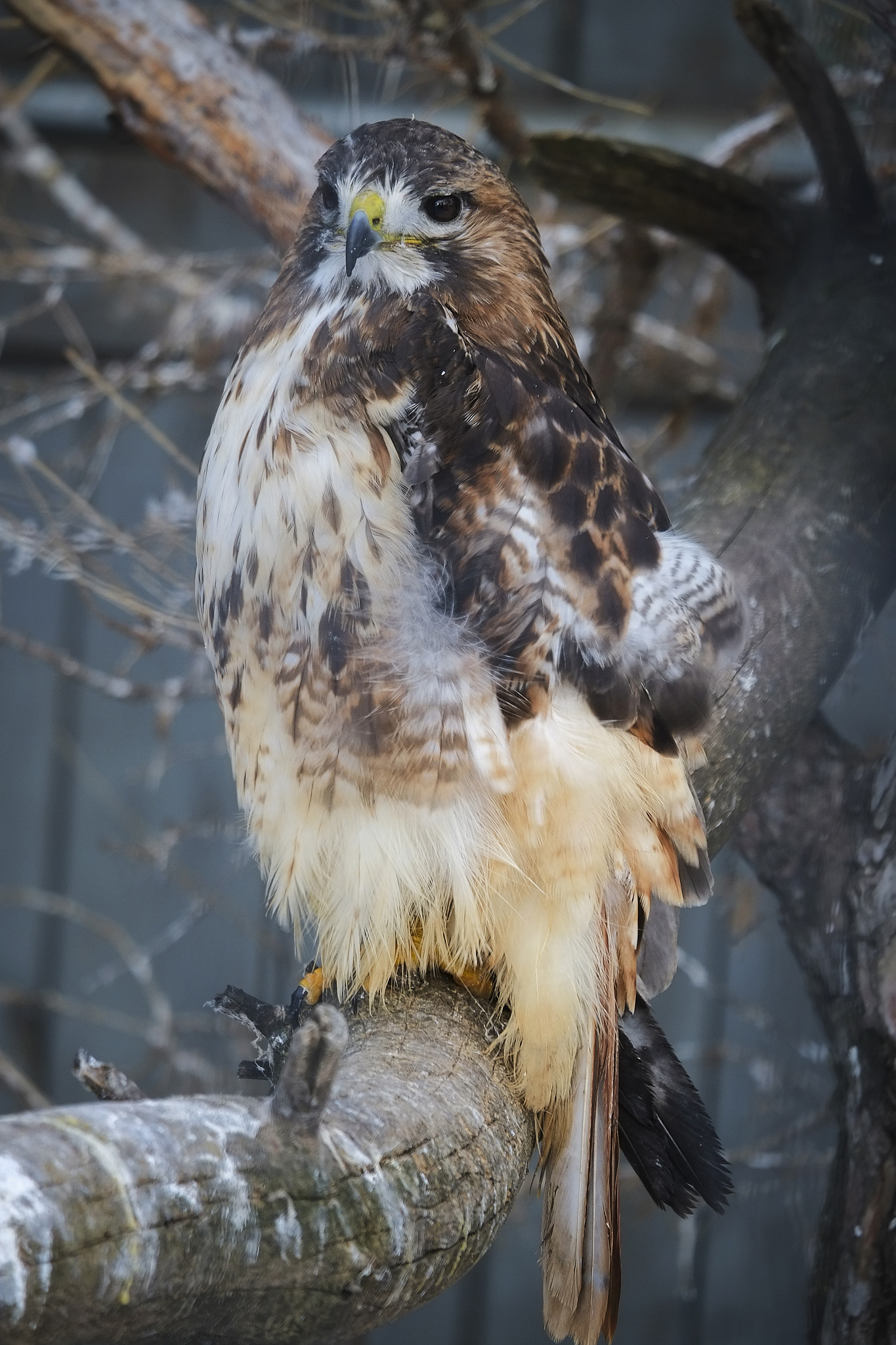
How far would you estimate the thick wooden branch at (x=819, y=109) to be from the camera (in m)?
1.57

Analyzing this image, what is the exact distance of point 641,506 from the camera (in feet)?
4.39

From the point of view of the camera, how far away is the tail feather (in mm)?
1146

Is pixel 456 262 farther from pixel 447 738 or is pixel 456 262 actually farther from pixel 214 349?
pixel 214 349

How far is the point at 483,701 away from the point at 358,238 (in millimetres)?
548

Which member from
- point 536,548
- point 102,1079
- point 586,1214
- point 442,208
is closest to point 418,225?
point 442,208

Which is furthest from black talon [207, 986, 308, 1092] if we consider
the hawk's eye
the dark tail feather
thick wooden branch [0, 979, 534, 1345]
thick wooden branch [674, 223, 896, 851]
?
the hawk's eye

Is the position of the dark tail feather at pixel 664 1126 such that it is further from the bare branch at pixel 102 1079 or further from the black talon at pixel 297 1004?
the bare branch at pixel 102 1079

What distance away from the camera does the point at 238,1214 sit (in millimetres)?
716

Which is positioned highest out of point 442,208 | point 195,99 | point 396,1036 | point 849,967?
point 195,99

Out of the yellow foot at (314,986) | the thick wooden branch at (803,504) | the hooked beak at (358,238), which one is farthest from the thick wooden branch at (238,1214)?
the hooked beak at (358,238)

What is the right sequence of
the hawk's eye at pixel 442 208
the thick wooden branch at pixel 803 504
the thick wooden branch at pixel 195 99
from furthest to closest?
the thick wooden branch at pixel 195 99 < the thick wooden branch at pixel 803 504 < the hawk's eye at pixel 442 208

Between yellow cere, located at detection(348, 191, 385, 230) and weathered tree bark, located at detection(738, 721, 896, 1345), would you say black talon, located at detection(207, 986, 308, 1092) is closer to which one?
weathered tree bark, located at detection(738, 721, 896, 1345)

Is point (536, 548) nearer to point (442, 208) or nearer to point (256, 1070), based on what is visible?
point (442, 208)

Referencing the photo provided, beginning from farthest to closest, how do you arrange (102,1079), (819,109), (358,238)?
(819,109) → (358,238) → (102,1079)
